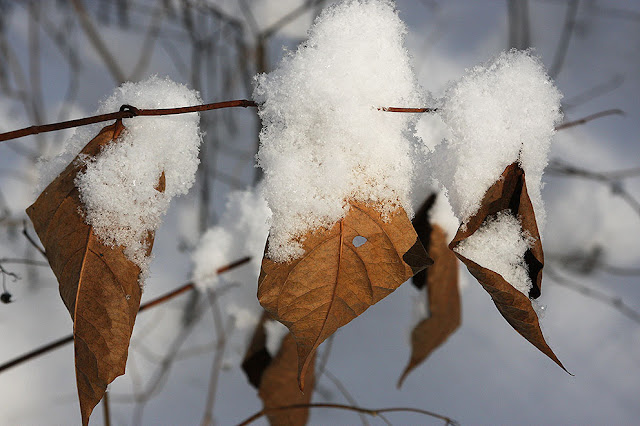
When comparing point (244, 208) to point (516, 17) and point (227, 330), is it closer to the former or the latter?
point (227, 330)

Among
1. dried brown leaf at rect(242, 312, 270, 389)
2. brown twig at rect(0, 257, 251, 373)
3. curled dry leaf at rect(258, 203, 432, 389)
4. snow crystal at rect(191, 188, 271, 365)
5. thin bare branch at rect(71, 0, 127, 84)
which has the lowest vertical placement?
curled dry leaf at rect(258, 203, 432, 389)

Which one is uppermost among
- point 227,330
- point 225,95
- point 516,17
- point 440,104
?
point 225,95

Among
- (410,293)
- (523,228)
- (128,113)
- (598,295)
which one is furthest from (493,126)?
(598,295)

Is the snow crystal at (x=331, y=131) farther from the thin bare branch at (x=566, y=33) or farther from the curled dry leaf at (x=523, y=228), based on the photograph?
the thin bare branch at (x=566, y=33)

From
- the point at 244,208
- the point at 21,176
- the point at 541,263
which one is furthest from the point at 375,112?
the point at 21,176

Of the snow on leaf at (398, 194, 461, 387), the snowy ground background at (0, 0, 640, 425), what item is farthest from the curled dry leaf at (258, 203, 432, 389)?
the snowy ground background at (0, 0, 640, 425)

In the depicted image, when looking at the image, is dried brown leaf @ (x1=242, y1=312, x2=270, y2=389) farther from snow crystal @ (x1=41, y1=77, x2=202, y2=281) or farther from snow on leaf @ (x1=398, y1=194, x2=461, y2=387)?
snow crystal @ (x1=41, y1=77, x2=202, y2=281)

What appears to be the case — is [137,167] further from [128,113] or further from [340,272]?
[340,272]
